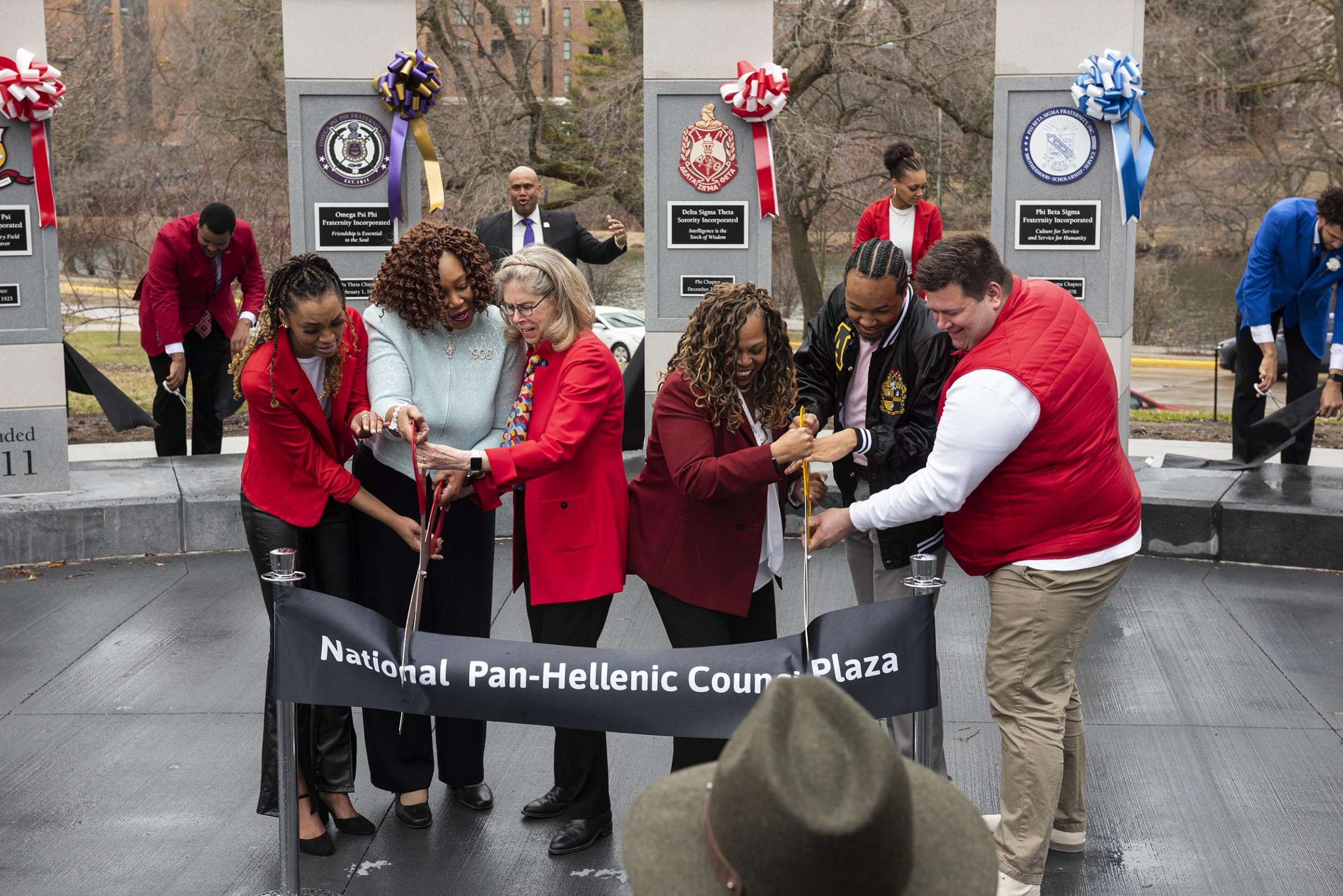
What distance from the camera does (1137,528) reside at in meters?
3.94

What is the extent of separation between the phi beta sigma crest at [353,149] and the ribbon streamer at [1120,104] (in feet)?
13.6

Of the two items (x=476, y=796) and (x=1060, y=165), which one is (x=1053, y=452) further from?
(x=1060, y=165)

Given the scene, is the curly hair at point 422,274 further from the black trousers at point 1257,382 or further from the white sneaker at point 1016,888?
the black trousers at point 1257,382

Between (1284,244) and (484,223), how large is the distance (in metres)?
4.81

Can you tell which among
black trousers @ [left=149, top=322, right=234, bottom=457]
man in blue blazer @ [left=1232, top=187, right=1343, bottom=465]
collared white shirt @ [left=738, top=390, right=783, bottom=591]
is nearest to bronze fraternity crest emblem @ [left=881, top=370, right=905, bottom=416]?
collared white shirt @ [left=738, top=390, right=783, bottom=591]

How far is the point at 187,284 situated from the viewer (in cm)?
872

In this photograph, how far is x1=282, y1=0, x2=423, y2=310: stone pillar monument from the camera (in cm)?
866

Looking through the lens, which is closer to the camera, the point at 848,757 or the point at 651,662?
the point at 848,757

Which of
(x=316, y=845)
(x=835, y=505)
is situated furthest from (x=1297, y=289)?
(x=316, y=845)

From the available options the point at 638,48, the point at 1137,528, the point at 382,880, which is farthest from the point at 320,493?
the point at 638,48

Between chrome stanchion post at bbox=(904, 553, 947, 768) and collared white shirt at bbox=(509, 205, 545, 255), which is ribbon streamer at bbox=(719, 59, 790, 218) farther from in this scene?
chrome stanchion post at bbox=(904, 553, 947, 768)

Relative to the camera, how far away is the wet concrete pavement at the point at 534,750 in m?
4.23

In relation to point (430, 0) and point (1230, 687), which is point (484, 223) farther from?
point (430, 0)

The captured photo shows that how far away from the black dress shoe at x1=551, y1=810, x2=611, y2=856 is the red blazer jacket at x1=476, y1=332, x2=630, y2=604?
0.70 metres
